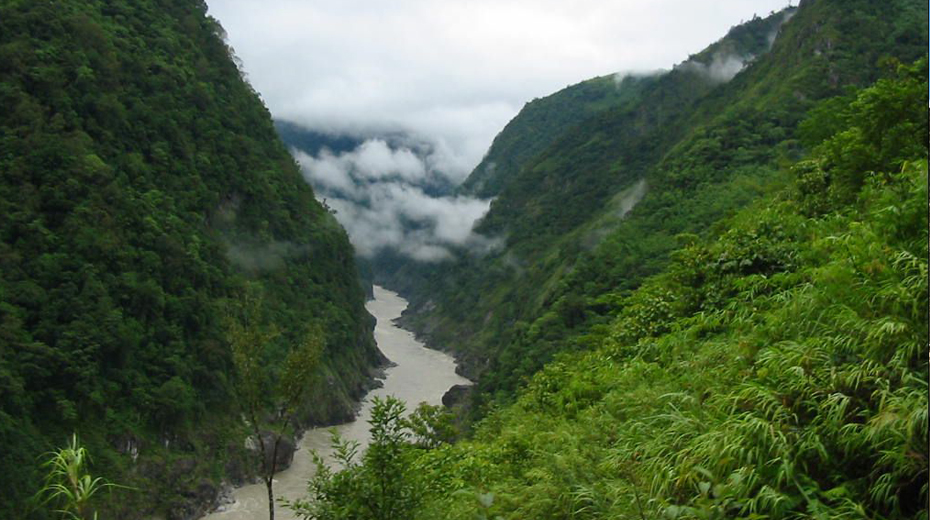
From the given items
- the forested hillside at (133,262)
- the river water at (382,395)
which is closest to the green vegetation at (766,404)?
the river water at (382,395)

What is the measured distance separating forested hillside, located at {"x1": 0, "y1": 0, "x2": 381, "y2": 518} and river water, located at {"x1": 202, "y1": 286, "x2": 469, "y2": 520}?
2066mm

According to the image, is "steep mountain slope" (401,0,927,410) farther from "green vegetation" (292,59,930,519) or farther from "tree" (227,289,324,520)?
"tree" (227,289,324,520)

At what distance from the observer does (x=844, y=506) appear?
16.8ft

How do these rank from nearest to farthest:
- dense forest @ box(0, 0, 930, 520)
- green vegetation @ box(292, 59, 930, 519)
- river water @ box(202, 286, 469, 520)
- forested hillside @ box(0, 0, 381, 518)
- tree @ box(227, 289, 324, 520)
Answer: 1. green vegetation @ box(292, 59, 930, 519)
2. dense forest @ box(0, 0, 930, 520)
3. tree @ box(227, 289, 324, 520)
4. forested hillside @ box(0, 0, 381, 518)
5. river water @ box(202, 286, 469, 520)

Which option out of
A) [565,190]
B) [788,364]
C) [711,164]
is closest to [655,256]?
[711,164]

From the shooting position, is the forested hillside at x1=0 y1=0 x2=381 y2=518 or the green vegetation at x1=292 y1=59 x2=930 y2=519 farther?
the forested hillside at x1=0 y1=0 x2=381 y2=518

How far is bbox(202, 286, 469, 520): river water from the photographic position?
43.6m

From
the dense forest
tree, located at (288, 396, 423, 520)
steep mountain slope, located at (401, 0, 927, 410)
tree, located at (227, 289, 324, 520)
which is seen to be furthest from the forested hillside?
tree, located at (288, 396, 423, 520)

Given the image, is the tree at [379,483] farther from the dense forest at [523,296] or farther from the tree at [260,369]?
the tree at [260,369]

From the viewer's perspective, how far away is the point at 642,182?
79562 millimetres

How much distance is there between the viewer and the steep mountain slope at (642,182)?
50312 millimetres

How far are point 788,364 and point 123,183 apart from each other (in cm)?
5855

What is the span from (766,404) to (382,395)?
71898mm

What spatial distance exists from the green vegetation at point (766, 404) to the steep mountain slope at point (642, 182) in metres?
8.54
